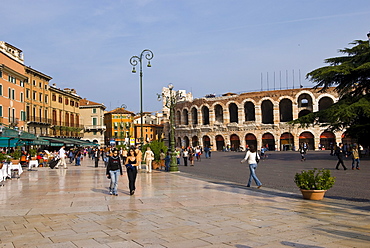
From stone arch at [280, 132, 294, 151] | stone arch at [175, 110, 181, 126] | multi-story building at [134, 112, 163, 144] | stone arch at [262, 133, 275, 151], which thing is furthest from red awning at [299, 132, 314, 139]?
multi-story building at [134, 112, 163, 144]

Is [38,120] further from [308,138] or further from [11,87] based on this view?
[308,138]

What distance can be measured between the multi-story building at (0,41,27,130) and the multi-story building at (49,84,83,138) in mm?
11419

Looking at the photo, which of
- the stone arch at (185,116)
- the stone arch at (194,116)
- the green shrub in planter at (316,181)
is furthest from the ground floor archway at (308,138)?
the green shrub in planter at (316,181)

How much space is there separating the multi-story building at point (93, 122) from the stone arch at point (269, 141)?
32.2m

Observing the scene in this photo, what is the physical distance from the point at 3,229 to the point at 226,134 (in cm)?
6198

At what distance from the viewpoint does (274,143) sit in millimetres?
63906

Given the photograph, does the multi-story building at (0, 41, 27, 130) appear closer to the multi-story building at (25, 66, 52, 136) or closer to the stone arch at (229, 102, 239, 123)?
the multi-story building at (25, 66, 52, 136)

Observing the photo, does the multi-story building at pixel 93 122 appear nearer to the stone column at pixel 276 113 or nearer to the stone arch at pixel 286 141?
the stone column at pixel 276 113

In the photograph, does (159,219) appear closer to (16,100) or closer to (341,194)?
(341,194)

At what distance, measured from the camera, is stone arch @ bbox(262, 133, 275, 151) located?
64.1 m

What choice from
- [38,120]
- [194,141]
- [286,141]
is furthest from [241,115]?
[38,120]

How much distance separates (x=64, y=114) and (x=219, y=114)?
89.5 ft

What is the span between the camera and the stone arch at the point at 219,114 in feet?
230

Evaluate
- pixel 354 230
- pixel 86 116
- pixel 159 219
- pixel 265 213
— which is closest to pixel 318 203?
pixel 265 213
